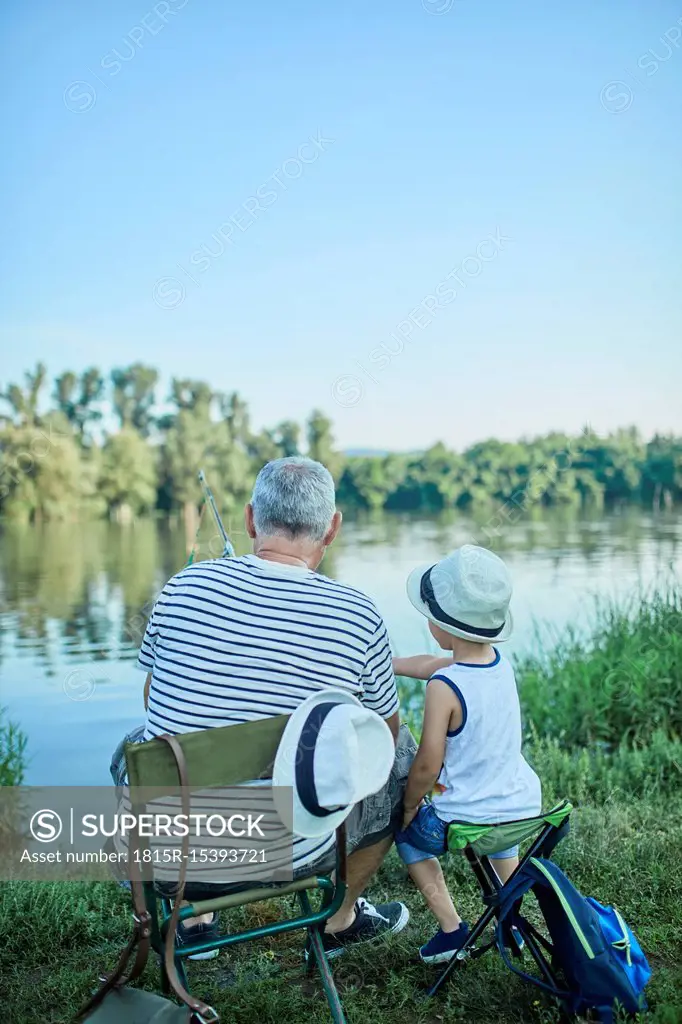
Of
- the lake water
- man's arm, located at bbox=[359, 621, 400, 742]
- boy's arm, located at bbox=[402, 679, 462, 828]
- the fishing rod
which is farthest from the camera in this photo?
the lake water

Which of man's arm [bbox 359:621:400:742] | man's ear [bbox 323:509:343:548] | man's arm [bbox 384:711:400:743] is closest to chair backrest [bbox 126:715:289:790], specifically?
man's arm [bbox 359:621:400:742]

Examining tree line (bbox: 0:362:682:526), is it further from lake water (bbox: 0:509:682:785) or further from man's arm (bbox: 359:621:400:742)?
man's arm (bbox: 359:621:400:742)

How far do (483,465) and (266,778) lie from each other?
22539mm

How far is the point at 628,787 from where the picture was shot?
13.0 ft

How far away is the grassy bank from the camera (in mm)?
2186

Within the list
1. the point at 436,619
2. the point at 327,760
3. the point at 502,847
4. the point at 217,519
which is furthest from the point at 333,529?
the point at 502,847

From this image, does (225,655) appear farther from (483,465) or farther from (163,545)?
(163,545)

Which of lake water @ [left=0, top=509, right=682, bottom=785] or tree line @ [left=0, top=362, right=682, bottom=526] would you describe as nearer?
lake water @ [left=0, top=509, right=682, bottom=785]

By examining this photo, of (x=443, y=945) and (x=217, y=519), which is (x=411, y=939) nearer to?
(x=443, y=945)

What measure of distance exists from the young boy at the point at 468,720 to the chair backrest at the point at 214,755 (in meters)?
0.46

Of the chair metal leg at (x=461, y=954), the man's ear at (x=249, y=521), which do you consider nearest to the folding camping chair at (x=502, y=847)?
the chair metal leg at (x=461, y=954)

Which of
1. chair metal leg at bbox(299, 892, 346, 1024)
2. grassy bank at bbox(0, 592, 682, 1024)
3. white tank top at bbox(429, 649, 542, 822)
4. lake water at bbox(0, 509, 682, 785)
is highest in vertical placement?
white tank top at bbox(429, 649, 542, 822)

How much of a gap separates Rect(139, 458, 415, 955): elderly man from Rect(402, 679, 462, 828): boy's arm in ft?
0.28

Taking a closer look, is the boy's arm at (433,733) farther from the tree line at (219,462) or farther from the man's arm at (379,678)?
the tree line at (219,462)
